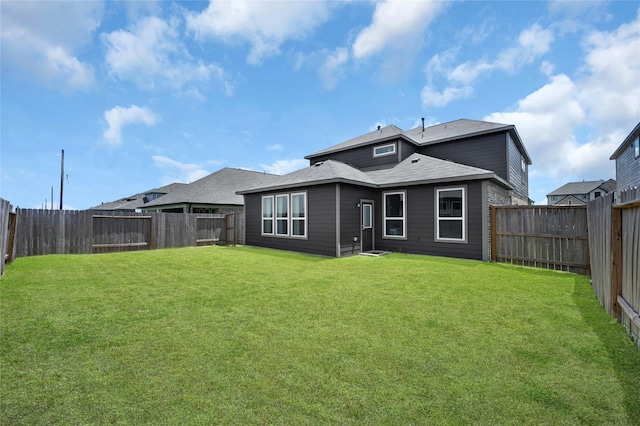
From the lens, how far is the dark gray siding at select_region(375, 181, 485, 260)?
8.84 m

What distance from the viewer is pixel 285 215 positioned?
39.1ft

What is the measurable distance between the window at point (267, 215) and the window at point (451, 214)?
22.7 feet

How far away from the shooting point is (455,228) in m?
9.34

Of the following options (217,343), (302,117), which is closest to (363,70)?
(302,117)

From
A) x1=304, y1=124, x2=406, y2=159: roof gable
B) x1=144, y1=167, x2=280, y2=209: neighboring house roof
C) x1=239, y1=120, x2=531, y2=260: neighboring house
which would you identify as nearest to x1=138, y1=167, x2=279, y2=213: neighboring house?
x1=144, y1=167, x2=280, y2=209: neighboring house roof

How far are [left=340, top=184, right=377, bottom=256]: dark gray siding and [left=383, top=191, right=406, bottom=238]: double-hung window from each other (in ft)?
3.59

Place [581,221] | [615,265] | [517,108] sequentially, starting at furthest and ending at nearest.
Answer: [517,108] < [581,221] < [615,265]

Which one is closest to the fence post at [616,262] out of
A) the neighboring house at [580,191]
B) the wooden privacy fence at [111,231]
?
the wooden privacy fence at [111,231]

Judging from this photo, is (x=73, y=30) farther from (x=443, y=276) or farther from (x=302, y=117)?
(x=443, y=276)

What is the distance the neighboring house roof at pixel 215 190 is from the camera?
1983 cm

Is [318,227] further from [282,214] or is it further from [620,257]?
[620,257]

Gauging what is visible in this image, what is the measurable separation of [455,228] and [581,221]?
10.2 ft

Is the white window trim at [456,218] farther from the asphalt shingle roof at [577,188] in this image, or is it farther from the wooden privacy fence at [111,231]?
the asphalt shingle roof at [577,188]

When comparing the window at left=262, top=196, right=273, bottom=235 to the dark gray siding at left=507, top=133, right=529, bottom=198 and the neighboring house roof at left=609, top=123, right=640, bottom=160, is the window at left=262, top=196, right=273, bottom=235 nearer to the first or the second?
the dark gray siding at left=507, top=133, right=529, bottom=198
